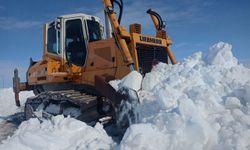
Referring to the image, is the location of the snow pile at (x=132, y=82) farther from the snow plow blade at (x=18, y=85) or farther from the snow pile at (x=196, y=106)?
the snow plow blade at (x=18, y=85)

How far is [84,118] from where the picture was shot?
6.32 m

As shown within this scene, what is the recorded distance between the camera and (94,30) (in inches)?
333

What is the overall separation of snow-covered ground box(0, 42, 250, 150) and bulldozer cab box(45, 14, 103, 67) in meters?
2.17

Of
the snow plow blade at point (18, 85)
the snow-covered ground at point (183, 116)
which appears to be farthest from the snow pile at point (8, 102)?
the snow-covered ground at point (183, 116)

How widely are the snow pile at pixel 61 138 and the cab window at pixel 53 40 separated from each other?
9.25ft

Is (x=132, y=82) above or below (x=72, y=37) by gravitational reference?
below

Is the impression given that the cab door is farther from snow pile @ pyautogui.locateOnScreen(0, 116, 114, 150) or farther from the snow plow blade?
the snow plow blade

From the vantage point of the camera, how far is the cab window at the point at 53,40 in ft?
26.9

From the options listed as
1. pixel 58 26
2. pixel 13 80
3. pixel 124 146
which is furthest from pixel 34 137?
pixel 13 80

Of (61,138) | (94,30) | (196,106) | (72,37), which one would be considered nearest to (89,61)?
(72,37)

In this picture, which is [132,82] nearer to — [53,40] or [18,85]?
[53,40]

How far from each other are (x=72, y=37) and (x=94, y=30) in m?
0.62

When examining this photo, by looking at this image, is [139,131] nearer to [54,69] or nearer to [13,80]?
[54,69]

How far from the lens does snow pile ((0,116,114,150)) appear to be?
15.6 ft
